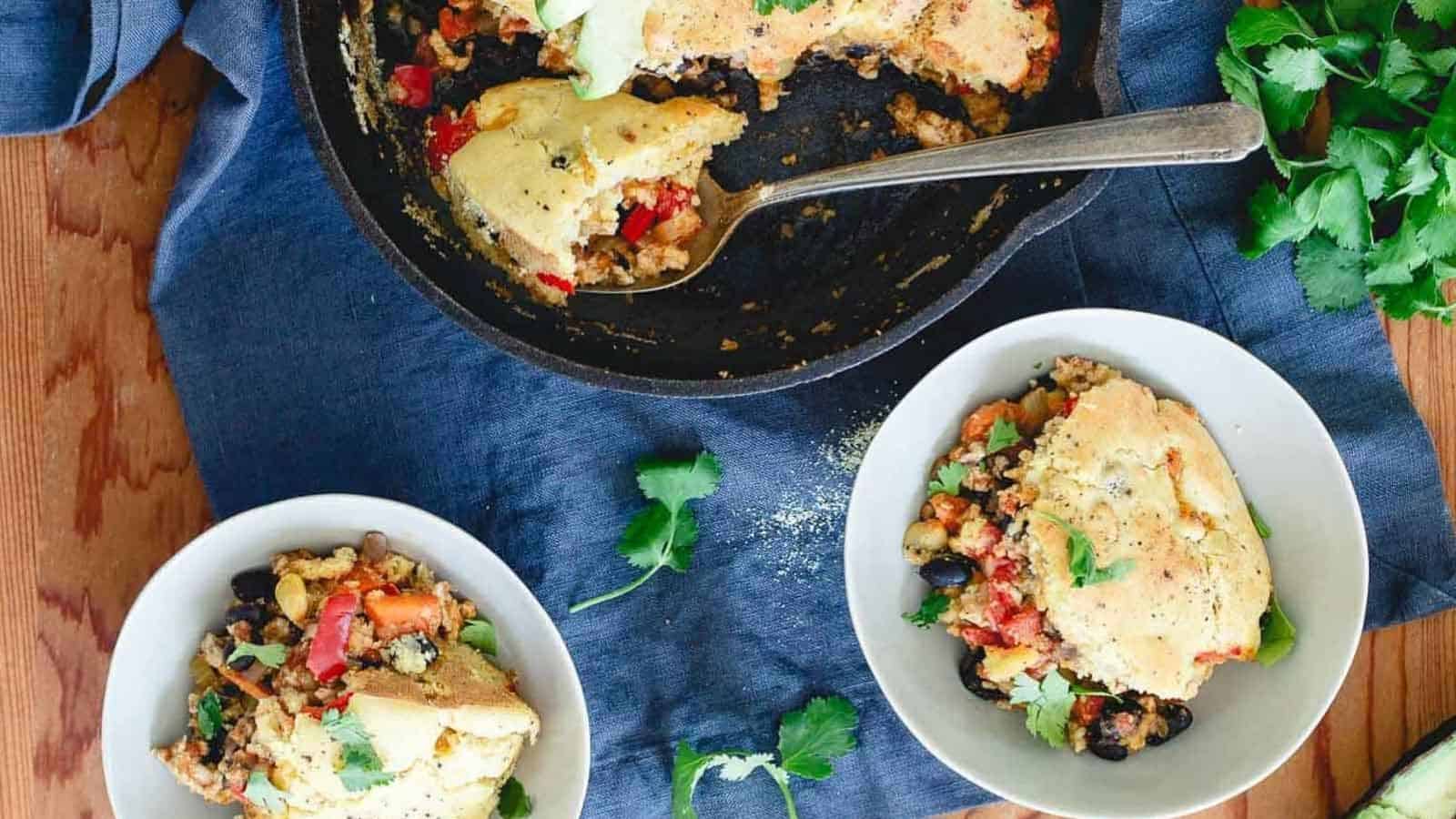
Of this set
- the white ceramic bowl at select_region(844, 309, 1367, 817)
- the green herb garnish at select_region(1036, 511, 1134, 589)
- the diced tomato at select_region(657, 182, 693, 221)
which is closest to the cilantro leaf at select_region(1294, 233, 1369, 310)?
the white ceramic bowl at select_region(844, 309, 1367, 817)

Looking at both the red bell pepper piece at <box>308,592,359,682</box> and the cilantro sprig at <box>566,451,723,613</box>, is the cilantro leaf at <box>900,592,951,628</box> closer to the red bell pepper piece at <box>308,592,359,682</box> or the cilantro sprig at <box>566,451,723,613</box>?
the cilantro sprig at <box>566,451,723,613</box>

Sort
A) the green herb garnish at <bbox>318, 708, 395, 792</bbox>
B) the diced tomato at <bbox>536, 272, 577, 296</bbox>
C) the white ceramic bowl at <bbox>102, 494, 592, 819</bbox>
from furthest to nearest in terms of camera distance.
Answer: the diced tomato at <bbox>536, 272, 577, 296</bbox>
the white ceramic bowl at <bbox>102, 494, 592, 819</bbox>
the green herb garnish at <bbox>318, 708, 395, 792</bbox>

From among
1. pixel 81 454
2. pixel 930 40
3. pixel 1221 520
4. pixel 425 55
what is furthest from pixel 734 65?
pixel 81 454

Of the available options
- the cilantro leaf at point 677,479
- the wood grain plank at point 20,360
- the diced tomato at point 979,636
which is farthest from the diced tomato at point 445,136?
the diced tomato at point 979,636

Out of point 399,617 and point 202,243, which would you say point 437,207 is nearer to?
point 202,243

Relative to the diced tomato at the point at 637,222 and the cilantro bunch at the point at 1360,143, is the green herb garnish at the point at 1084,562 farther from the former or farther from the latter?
the diced tomato at the point at 637,222

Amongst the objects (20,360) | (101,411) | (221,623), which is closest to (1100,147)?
(221,623)
